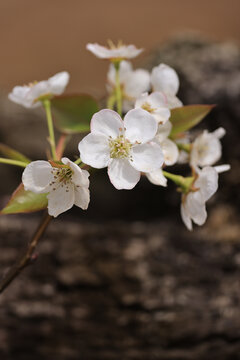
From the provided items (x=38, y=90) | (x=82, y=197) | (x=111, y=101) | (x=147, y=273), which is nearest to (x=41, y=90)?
(x=38, y=90)

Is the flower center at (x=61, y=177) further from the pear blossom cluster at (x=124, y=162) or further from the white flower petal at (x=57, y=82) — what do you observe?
the white flower petal at (x=57, y=82)

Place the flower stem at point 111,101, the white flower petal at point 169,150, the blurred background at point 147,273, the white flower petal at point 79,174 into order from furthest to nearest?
the blurred background at point 147,273 → the flower stem at point 111,101 → the white flower petal at point 169,150 → the white flower petal at point 79,174

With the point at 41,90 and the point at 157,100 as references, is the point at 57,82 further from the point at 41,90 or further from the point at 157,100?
the point at 157,100

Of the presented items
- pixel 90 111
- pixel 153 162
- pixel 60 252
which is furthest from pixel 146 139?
pixel 60 252

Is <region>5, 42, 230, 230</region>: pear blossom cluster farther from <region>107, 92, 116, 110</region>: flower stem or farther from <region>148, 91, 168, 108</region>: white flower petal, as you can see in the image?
<region>107, 92, 116, 110</region>: flower stem

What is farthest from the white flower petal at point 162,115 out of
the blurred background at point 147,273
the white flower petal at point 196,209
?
the blurred background at point 147,273

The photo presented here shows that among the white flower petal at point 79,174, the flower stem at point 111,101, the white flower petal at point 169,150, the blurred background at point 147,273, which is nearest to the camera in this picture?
the white flower petal at point 79,174

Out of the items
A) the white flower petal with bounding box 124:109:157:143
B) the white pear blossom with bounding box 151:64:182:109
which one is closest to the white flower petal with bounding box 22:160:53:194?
the white flower petal with bounding box 124:109:157:143

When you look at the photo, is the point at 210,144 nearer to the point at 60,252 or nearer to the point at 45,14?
the point at 60,252
